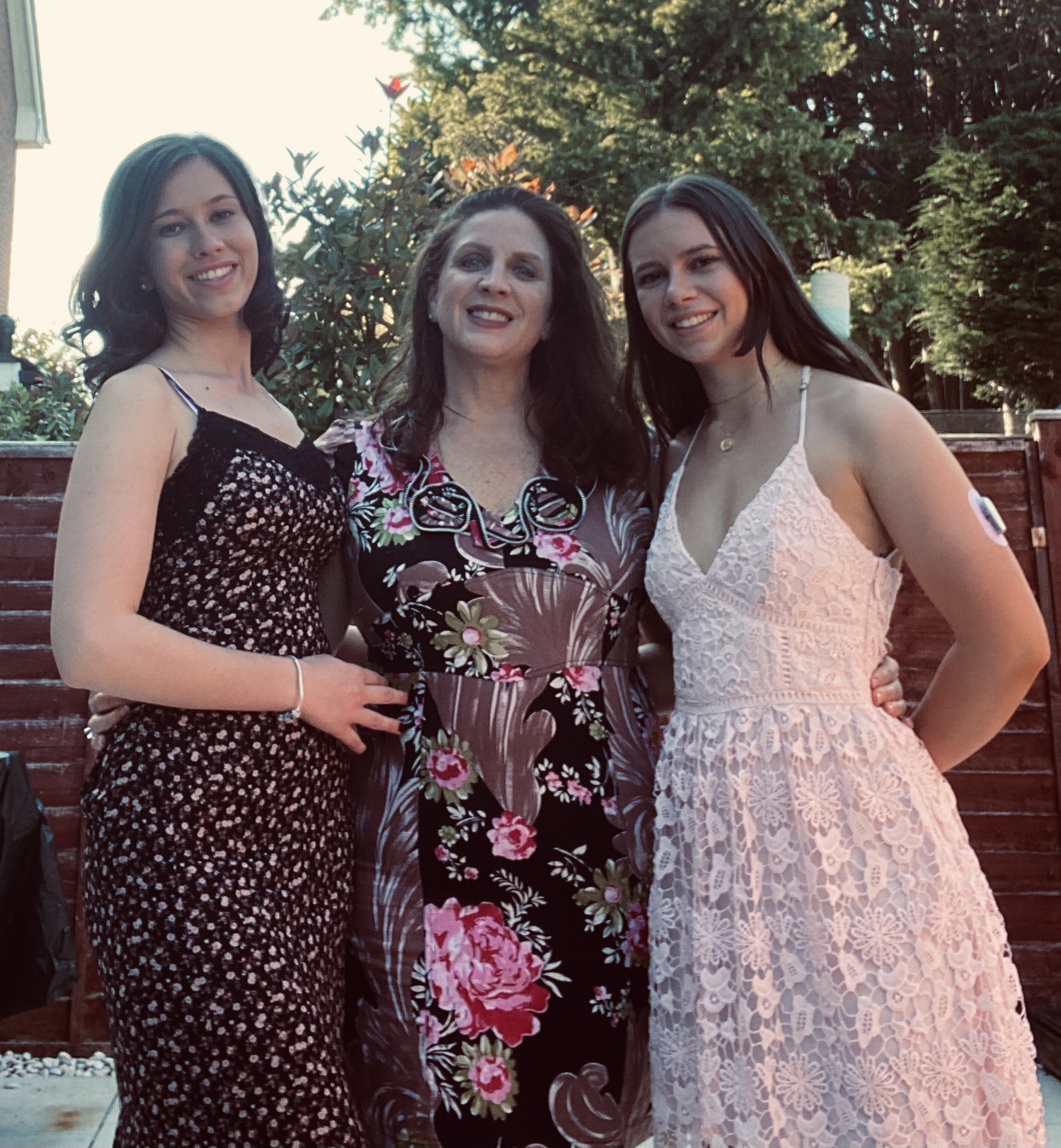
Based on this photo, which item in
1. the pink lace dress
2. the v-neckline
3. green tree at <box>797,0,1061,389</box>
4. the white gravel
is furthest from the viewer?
green tree at <box>797,0,1061,389</box>

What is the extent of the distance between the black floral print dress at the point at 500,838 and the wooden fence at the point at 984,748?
2254 mm

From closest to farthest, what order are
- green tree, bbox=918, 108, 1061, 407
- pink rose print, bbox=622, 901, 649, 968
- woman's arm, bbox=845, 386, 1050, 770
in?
woman's arm, bbox=845, 386, 1050, 770, pink rose print, bbox=622, 901, 649, 968, green tree, bbox=918, 108, 1061, 407

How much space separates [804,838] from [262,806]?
2.60ft


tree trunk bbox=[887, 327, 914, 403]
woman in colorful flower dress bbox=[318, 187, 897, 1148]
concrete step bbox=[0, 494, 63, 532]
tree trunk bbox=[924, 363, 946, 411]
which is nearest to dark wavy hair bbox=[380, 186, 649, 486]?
woman in colorful flower dress bbox=[318, 187, 897, 1148]

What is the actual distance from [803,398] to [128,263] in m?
1.12

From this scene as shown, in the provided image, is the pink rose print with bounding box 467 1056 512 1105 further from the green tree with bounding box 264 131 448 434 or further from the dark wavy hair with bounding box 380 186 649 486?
the green tree with bounding box 264 131 448 434

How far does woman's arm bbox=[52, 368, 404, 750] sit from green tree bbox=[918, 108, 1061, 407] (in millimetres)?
17538

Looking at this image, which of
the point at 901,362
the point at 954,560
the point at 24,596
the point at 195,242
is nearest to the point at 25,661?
the point at 24,596

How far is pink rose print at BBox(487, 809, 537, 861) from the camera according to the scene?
1.88 m

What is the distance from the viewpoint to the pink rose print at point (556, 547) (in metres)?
1.99

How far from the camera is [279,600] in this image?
5.91 ft

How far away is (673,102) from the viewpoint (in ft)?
53.7

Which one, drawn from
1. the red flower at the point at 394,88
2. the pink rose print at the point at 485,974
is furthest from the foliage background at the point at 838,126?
the pink rose print at the point at 485,974

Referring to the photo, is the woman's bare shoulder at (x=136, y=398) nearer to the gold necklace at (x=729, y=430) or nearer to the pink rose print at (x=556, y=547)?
the pink rose print at (x=556, y=547)
